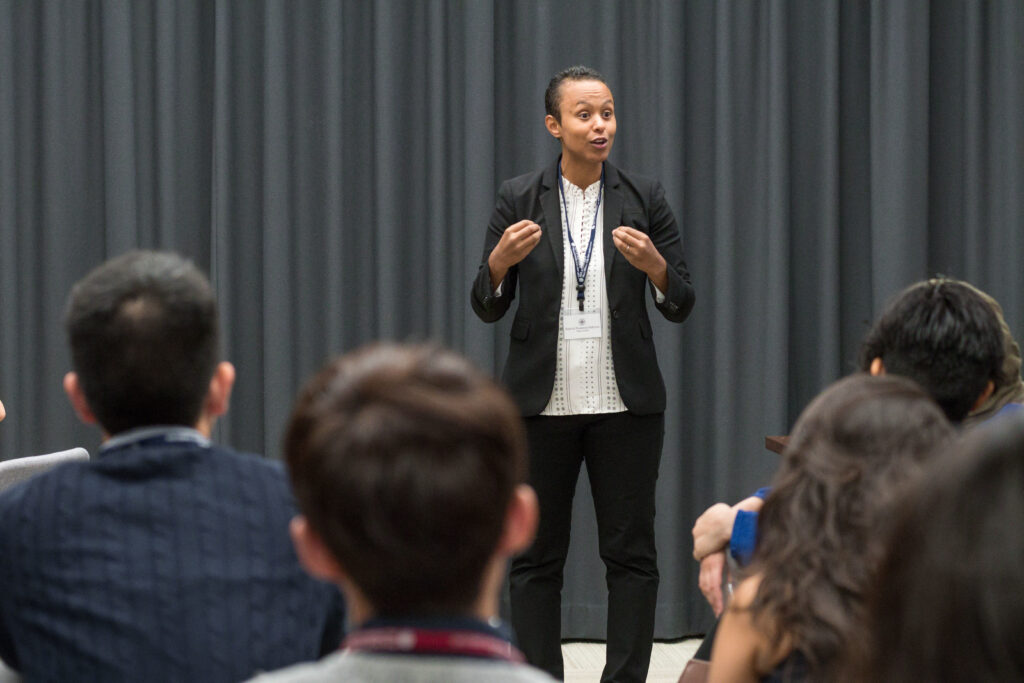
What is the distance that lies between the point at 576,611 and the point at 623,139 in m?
1.69

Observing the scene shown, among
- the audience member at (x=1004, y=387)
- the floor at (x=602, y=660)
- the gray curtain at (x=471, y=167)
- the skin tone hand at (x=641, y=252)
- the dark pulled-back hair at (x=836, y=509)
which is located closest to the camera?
the dark pulled-back hair at (x=836, y=509)

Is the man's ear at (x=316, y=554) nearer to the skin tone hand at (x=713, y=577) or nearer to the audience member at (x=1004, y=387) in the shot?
the skin tone hand at (x=713, y=577)

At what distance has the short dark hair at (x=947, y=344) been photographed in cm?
172

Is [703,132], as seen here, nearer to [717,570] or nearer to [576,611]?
[576,611]

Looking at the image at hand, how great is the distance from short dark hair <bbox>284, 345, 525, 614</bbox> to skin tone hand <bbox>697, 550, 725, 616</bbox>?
0.90 meters

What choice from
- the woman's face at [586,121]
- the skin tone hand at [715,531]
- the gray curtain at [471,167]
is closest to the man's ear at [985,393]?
the skin tone hand at [715,531]

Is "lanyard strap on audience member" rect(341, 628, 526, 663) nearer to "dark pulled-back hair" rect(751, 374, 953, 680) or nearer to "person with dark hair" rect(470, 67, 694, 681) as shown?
"dark pulled-back hair" rect(751, 374, 953, 680)

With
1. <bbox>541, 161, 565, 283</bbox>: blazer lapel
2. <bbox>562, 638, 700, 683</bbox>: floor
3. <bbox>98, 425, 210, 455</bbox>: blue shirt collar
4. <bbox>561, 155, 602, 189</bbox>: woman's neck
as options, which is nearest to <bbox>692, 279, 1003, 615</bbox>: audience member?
<bbox>98, 425, 210, 455</bbox>: blue shirt collar

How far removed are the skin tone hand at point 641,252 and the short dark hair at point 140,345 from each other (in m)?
1.75

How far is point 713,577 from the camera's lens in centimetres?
169

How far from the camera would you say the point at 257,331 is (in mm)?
4102

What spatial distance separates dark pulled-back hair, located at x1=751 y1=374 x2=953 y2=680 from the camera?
3.95ft

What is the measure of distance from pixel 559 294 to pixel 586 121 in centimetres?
49

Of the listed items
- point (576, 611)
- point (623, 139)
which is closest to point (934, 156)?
point (623, 139)
